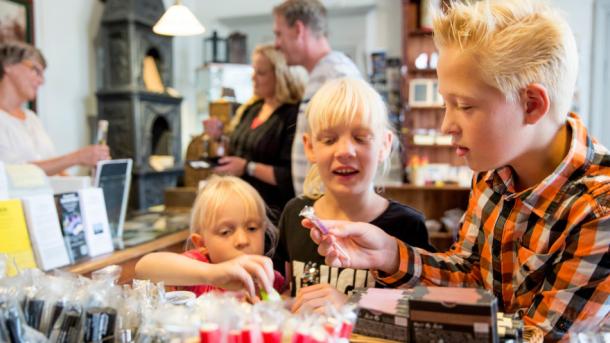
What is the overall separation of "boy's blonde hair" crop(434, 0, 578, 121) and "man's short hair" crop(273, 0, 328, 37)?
4.12 ft

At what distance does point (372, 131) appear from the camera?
1.12 m

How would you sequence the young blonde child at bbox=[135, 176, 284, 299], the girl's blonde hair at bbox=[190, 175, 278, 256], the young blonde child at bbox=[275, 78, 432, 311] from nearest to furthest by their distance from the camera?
the young blonde child at bbox=[135, 176, 284, 299]
the young blonde child at bbox=[275, 78, 432, 311]
the girl's blonde hair at bbox=[190, 175, 278, 256]

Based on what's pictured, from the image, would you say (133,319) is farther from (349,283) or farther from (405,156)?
(405,156)

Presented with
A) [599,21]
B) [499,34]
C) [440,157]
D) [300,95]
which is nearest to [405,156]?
[440,157]

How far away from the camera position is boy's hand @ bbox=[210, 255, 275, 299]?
77cm

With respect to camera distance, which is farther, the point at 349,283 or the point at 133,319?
the point at 349,283

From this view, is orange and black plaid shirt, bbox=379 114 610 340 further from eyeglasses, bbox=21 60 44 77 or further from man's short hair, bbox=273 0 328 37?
eyeglasses, bbox=21 60 44 77

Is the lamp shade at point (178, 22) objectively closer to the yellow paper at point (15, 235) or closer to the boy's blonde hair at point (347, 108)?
the boy's blonde hair at point (347, 108)

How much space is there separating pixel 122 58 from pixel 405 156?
2.89 meters

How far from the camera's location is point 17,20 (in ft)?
12.6

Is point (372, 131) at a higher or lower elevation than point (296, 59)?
lower

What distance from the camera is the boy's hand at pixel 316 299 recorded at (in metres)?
0.73

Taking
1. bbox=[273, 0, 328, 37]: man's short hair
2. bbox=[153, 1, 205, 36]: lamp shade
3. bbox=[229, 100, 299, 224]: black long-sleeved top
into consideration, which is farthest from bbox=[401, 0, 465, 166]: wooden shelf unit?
bbox=[153, 1, 205, 36]: lamp shade

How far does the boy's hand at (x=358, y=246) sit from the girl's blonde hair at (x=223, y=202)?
367 mm
